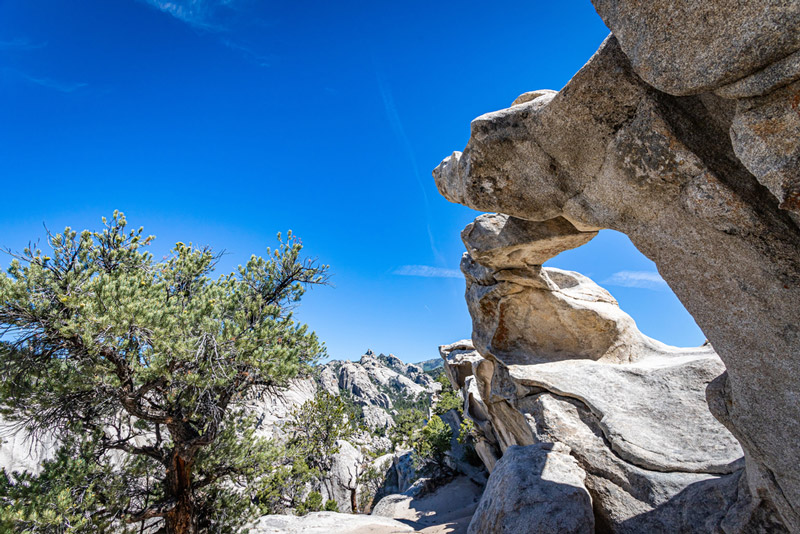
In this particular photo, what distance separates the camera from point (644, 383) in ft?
32.4

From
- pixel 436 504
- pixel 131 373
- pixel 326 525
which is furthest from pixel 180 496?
pixel 436 504

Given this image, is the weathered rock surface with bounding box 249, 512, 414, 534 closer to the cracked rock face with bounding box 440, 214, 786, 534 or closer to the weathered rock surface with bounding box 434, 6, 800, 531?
the cracked rock face with bounding box 440, 214, 786, 534

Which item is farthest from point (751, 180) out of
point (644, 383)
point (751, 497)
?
point (644, 383)

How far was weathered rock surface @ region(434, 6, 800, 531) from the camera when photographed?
3.41 m

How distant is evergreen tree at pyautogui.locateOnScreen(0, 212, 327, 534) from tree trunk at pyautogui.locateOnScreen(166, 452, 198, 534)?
0.08 feet

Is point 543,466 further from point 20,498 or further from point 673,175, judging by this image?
point 20,498

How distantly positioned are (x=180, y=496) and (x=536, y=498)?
8.73m

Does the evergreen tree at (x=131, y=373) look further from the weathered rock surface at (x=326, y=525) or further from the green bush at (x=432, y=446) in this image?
the green bush at (x=432, y=446)

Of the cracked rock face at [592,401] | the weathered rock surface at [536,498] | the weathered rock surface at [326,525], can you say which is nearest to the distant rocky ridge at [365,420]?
the weathered rock surface at [326,525]

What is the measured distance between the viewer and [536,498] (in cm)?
702

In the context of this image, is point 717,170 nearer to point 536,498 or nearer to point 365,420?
point 536,498

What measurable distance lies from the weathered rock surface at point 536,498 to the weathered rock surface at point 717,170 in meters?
2.81

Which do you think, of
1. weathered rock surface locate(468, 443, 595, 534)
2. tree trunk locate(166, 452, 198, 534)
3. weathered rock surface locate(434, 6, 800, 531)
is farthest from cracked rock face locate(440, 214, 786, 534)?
tree trunk locate(166, 452, 198, 534)

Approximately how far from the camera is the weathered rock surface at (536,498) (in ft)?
21.8
